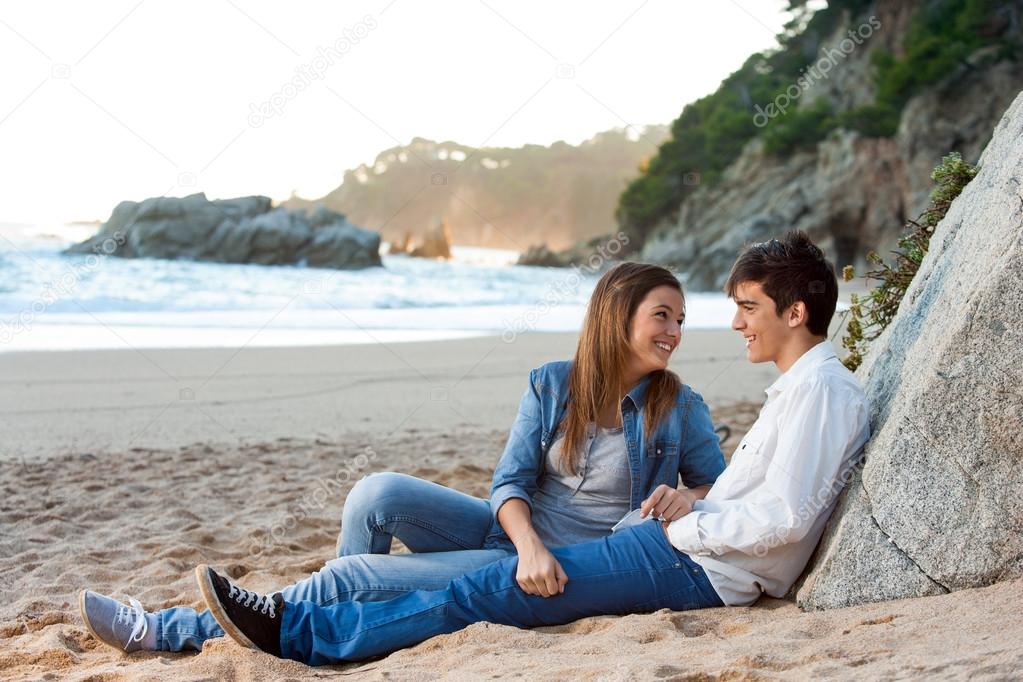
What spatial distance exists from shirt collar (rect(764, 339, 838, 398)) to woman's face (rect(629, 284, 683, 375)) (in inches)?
16.4

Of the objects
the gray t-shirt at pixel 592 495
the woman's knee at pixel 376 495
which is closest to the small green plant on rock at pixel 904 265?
Result: the gray t-shirt at pixel 592 495

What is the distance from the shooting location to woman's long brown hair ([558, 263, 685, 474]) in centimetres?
325

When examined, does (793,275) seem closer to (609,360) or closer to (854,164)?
(609,360)

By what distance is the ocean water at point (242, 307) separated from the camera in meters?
13.2

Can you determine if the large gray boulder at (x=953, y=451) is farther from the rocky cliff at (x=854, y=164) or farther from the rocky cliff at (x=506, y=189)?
the rocky cliff at (x=506, y=189)

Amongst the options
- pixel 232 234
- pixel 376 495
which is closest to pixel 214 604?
pixel 376 495

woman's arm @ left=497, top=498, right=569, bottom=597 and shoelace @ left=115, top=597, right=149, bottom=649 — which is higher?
woman's arm @ left=497, top=498, right=569, bottom=597

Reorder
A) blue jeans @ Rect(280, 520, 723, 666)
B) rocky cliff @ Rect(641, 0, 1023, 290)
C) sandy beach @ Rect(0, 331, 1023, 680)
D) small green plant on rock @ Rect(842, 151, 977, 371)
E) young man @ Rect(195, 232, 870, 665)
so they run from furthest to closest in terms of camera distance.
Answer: rocky cliff @ Rect(641, 0, 1023, 290) < small green plant on rock @ Rect(842, 151, 977, 371) < blue jeans @ Rect(280, 520, 723, 666) < young man @ Rect(195, 232, 870, 665) < sandy beach @ Rect(0, 331, 1023, 680)

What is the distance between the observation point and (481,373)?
10.6 meters

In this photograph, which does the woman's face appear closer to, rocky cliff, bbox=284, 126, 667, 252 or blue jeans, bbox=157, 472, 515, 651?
blue jeans, bbox=157, 472, 515, 651

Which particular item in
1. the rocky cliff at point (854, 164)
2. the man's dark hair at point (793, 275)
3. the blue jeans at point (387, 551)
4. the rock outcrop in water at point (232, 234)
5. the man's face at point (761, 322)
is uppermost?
the rocky cliff at point (854, 164)

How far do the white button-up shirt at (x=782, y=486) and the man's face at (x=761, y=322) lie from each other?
11cm

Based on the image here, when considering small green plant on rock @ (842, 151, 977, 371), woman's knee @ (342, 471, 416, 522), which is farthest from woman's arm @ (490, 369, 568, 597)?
small green plant on rock @ (842, 151, 977, 371)

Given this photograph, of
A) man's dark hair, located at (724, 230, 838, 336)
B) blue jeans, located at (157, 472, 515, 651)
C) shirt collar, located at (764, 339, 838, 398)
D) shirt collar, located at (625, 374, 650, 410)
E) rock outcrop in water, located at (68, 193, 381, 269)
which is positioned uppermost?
rock outcrop in water, located at (68, 193, 381, 269)
